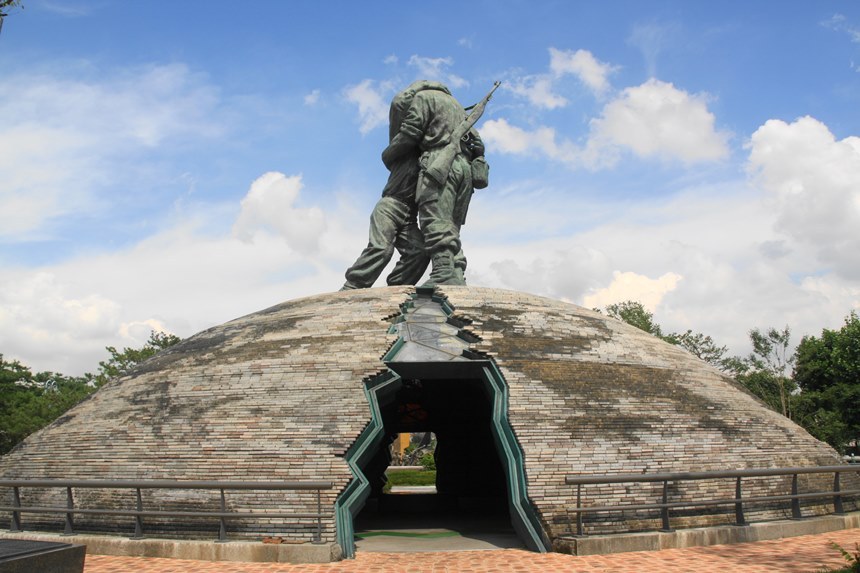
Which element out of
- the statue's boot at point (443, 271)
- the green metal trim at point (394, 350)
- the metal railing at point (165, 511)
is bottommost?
the metal railing at point (165, 511)

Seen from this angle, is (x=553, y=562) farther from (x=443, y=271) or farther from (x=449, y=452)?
(x=449, y=452)

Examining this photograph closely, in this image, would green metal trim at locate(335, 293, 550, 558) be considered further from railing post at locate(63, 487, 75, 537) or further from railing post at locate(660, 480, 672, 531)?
railing post at locate(63, 487, 75, 537)

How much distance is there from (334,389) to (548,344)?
13.8 feet

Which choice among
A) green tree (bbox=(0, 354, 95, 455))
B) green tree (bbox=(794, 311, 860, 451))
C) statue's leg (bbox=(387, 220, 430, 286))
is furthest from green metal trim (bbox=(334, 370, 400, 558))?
green tree (bbox=(794, 311, 860, 451))

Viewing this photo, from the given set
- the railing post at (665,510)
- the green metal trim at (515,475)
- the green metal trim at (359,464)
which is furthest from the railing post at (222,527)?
the railing post at (665,510)

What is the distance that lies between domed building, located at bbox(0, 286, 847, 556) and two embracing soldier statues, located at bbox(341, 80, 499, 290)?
10.6 feet

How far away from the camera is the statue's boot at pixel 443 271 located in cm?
1839

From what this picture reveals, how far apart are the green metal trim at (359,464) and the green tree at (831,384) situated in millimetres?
29312

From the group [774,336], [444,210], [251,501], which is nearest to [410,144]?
[444,210]

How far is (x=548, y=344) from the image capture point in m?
13.7

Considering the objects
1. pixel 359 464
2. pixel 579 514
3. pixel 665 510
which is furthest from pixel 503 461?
pixel 665 510

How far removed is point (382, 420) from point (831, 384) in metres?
33.4

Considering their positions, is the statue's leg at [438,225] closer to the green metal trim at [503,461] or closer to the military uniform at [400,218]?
the military uniform at [400,218]

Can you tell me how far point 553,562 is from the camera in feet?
30.9
